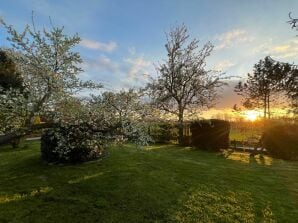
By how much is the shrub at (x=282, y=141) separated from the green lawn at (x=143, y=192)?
5.47 meters

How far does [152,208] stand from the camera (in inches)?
350

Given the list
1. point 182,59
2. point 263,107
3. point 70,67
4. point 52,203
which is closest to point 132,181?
point 52,203

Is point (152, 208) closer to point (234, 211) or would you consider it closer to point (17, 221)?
point (234, 211)

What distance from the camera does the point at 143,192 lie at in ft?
33.0

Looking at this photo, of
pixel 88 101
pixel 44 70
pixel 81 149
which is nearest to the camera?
pixel 44 70

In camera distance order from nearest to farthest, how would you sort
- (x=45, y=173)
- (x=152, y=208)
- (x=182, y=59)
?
(x=152, y=208) < (x=45, y=173) < (x=182, y=59)

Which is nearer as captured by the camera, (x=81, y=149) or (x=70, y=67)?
(x=70, y=67)

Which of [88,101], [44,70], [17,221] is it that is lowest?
[17,221]

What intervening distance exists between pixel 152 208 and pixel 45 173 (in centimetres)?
595

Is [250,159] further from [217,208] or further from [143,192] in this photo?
[143,192]

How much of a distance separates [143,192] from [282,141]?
13989 millimetres

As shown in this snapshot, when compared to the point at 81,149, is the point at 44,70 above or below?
above

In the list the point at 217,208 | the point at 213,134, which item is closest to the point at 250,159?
the point at 213,134

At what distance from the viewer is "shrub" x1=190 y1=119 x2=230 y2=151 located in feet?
71.8
